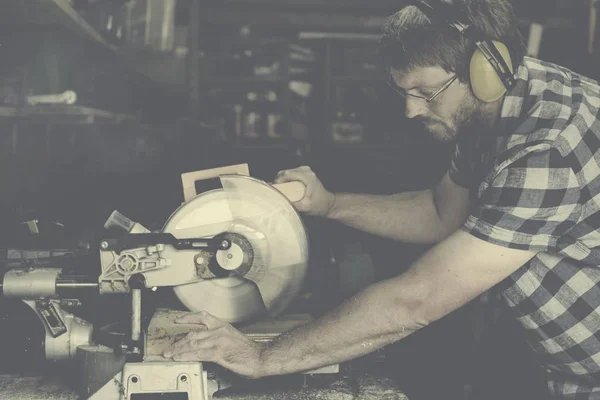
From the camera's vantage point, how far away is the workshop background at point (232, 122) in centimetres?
198

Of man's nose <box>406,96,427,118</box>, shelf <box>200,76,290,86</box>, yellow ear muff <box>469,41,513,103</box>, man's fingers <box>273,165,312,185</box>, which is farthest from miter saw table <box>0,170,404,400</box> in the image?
shelf <box>200,76,290,86</box>

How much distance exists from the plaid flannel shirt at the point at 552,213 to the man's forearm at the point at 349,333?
0.22 m

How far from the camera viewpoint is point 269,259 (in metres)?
1.44

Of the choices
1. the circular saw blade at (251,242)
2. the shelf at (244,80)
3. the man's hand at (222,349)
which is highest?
the shelf at (244,80)

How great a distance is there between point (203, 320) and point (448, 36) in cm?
76

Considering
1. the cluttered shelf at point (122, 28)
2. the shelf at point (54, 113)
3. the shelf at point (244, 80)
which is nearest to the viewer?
the cluttered shelf at point (122, 28)

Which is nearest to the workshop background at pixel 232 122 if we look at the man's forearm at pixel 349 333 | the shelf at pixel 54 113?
the shelf at pixel 54 113

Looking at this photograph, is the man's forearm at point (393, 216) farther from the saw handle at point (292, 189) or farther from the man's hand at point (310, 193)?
the saw handle at point (292, 189)

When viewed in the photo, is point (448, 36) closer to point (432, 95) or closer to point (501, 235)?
point (432, 95)

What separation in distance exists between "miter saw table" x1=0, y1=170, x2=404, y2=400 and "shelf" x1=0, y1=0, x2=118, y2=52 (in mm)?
747

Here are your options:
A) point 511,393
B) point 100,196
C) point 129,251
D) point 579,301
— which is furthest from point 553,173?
point 100,196

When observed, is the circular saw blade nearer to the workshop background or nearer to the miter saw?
the miter saw

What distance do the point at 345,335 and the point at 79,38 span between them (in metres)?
1.57

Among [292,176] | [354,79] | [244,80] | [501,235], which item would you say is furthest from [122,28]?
[501,235]
